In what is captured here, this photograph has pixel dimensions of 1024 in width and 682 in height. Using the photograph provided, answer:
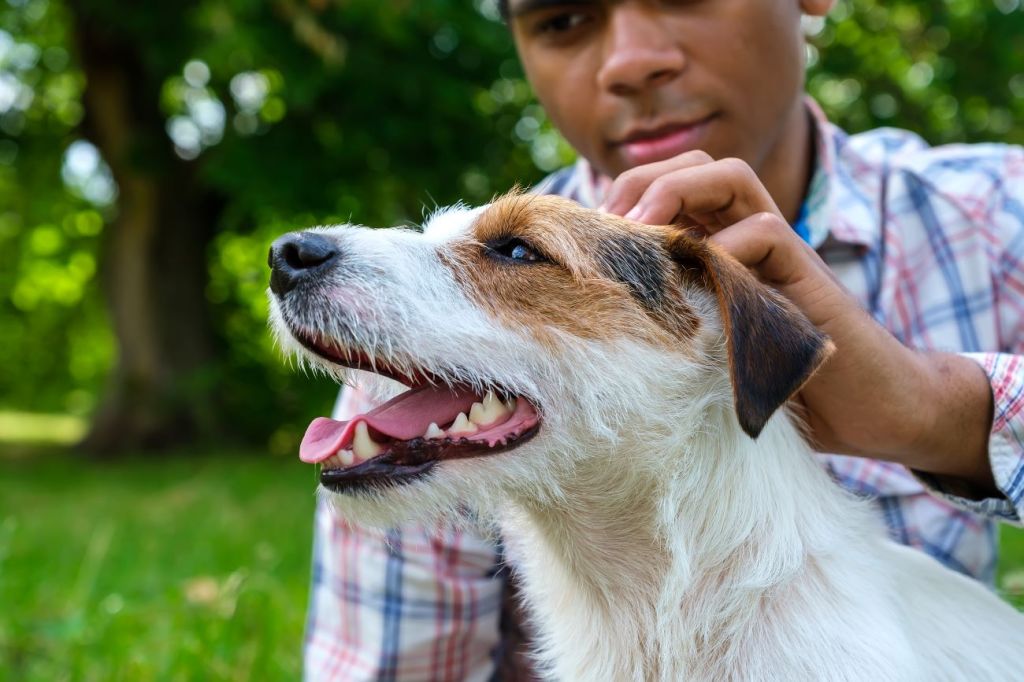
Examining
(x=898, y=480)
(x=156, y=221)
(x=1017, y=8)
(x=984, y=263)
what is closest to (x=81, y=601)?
(x=898, y=480)

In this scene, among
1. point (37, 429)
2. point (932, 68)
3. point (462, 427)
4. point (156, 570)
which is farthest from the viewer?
point (37, 429)

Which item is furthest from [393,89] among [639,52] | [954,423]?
[954,423]

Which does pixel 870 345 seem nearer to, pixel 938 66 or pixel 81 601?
pixel 81 601

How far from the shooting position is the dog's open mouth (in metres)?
2.18

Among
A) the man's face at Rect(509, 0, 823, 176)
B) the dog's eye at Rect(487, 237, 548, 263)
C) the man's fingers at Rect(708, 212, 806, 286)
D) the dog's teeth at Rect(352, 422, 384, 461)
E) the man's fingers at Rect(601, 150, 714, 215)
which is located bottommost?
the dog's teeth at Rect(352, 422, 384, 461)

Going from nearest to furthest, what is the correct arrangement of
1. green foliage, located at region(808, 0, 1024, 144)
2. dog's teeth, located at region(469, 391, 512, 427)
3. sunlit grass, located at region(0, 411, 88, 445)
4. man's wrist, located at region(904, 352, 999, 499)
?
dog's teeth, located at region(469, 391, 512, 427)
man's wrist, located at region(904, 352, 999, 499)
green foliage, located at region(808, 0, 1024, 144)
sunlit grass, located at region(0, 411, 88, 445)

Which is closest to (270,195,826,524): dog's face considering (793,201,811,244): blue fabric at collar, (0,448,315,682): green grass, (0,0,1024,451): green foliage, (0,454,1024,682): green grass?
(793,201,811,244): blue fabric at collar

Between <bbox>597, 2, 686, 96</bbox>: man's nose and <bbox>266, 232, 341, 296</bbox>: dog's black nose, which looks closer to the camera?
<bbox>266, 232, 341, 296</bbox>: dog's black nose

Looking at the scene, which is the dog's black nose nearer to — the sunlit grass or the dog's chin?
the dog's chin

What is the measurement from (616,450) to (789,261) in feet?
1.89

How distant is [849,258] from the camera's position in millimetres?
3234

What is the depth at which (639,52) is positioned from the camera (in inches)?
109

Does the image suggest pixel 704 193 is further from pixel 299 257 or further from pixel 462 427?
pixel 299 257

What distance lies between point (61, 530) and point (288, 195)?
11.6 ft
